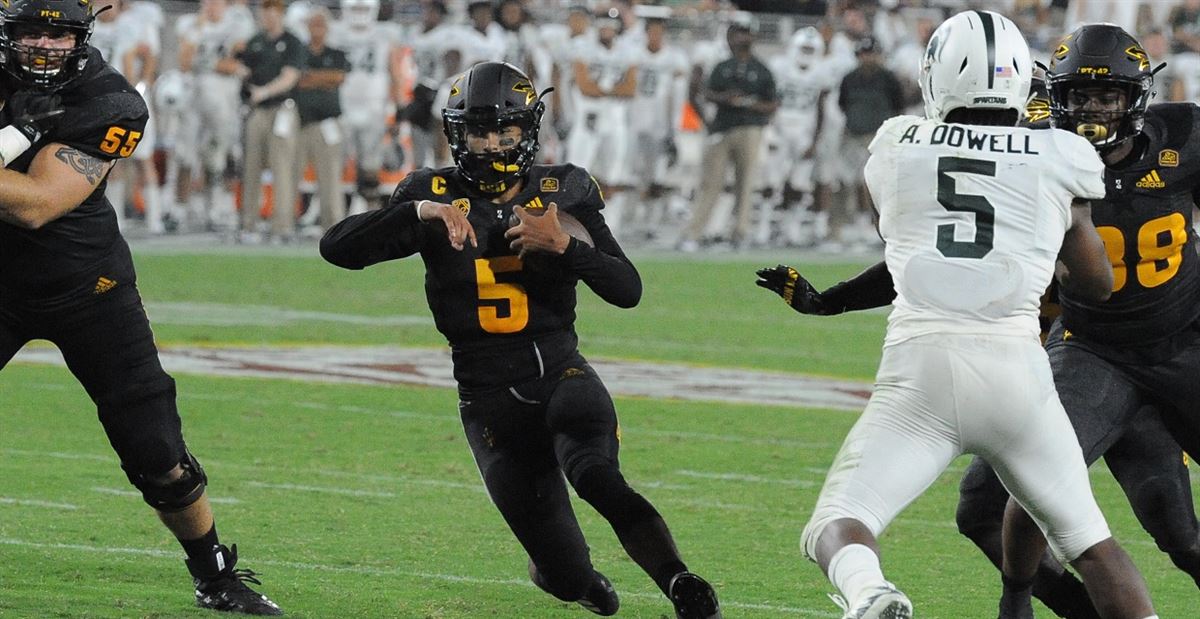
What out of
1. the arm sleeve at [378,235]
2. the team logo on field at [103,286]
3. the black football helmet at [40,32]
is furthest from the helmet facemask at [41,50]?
the arm sleeve at [378,235]

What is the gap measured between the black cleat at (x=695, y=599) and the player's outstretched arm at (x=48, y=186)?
5.80 ft

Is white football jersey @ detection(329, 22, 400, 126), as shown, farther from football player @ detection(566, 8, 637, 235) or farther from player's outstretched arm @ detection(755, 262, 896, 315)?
player's outstretched arm @ detection(755, 262, 896, 315)

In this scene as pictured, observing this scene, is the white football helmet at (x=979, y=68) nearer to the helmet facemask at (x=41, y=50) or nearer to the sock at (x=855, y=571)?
the sock at (x=855, y=571)

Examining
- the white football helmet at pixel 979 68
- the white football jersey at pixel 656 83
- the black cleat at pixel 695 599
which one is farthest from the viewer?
the white football jersey at pixel 656 83

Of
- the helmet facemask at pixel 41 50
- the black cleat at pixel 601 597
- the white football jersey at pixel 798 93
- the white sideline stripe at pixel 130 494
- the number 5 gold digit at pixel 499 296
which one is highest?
the helmet facemask at pixel 41 50

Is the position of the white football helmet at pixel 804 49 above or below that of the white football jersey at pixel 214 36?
below

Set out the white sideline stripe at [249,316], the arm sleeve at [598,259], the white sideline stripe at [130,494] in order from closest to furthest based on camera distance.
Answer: the arm sleeve at [598,259] → the white sideline stripe at [130,494] → the white sideline stripe at [249,316]

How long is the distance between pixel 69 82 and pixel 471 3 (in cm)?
1164

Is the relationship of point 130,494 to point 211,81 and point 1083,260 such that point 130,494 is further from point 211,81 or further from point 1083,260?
point 211,81

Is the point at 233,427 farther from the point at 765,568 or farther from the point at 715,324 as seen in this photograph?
the point at 715,324

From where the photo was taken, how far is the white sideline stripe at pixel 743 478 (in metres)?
7.15

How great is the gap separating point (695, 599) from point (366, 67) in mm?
12581

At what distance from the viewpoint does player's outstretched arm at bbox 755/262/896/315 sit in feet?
15.0

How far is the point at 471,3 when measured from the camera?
16.3 metres
